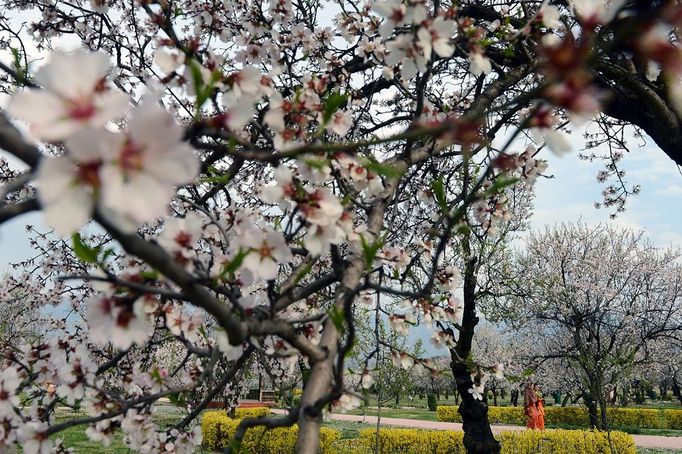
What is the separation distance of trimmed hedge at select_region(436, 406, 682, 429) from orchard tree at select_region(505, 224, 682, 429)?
2.61m

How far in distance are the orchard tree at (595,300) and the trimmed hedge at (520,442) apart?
1.57ft

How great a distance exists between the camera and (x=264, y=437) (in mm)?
9852

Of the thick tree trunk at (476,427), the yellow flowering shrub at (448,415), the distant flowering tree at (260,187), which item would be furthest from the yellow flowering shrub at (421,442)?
the yellow flowering shrub at (448,415)

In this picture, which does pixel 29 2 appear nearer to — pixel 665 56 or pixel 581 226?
pixel 665 56

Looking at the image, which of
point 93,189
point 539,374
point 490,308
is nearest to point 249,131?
point 93,189

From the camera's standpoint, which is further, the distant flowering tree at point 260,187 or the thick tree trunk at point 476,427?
the thick tree trunk at point 476,427

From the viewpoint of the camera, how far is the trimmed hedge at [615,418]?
64.6 ft

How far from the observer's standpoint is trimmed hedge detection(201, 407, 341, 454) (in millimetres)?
10242

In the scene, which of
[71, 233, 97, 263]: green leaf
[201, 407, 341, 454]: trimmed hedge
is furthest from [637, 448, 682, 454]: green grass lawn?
[71, 233, 97, 263]: green leaf

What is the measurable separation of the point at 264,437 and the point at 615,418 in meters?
15.1

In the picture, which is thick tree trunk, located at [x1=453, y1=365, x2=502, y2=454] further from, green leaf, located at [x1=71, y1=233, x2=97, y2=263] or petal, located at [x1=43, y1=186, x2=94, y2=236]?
petal, located at [x1=43, y1=186, x2=94, y2=236]

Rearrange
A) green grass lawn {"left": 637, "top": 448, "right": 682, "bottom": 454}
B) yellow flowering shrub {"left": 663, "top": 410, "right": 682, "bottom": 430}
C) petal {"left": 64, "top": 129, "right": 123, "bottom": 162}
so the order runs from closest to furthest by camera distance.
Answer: petal {"left": 64, "top": 129, "right": 123, "bottom": 162} < green grass lawn {"left": 637, "top": 448, "right": 682, "bottom": 454} < yellow flowering shrub {"left": 663, "top": 410, "right": 682, "bottom": 430}

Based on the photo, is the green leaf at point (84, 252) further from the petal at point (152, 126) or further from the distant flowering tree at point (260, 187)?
the petal at point (152, 126)

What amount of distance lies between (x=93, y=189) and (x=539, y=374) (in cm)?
2150
